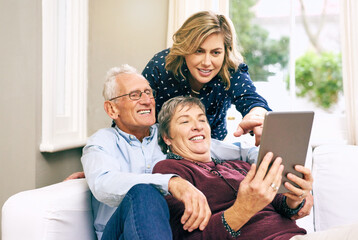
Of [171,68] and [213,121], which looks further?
[213,121]

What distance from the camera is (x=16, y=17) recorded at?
1.89 m

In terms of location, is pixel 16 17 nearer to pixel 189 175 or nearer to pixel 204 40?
pixel 204 40

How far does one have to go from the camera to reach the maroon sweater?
1.41 meters

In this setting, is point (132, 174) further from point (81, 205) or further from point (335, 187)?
point (335, 187)

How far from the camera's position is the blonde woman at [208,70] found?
1900 millimetres

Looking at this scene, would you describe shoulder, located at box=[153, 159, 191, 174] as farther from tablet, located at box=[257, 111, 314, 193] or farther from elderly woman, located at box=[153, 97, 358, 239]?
tablet, located at box=[257, 111, 314, 193]

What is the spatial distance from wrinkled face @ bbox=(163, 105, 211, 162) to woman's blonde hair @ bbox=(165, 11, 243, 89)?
305 mm

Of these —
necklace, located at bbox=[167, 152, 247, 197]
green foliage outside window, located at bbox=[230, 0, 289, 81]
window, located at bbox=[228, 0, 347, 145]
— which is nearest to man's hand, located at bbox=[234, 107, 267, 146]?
necklace, located at bbox=[167, 152, 247, 197]

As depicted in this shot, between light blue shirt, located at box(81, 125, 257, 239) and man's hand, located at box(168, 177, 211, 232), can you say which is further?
light blue shirt, located at box(81, 125, 257, 239)

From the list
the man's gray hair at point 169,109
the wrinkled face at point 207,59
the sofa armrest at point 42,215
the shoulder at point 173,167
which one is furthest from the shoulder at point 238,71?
the sofa armrest at point 42,215

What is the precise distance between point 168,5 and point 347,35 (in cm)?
135

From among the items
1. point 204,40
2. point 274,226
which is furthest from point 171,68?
point 274,226

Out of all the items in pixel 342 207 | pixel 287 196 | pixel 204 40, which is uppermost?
pixel 204 40

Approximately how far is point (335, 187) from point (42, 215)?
1492 millimetres
